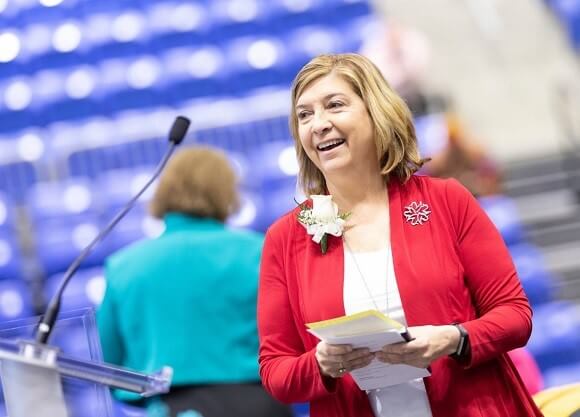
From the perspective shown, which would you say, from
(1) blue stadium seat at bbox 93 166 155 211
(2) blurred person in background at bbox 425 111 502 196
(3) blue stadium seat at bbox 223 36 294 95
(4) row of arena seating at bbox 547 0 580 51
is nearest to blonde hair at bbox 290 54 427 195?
(2) blurred person in background at bbox 425 111 502 196

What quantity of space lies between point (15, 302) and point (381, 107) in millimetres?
4107

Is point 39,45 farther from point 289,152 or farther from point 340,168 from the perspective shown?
Answer: point 340,168

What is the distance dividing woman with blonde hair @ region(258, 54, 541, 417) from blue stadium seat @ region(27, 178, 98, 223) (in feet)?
13.2

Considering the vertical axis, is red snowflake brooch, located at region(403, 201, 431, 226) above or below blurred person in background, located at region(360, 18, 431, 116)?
below

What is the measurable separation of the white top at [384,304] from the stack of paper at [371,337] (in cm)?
5

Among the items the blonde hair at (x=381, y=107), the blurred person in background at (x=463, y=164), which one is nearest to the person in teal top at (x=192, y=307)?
the blonde hair at (x=381, y=107)

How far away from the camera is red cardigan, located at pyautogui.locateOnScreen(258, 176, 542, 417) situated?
1.93 m

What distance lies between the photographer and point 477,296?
6.48ft

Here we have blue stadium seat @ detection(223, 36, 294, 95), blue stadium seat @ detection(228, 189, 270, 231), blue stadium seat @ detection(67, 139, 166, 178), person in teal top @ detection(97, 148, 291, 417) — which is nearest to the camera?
person in teal top @ detection(97, 148, 291, 417)

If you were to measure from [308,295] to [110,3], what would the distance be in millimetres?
6446

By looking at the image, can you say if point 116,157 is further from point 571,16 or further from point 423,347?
point 423,347

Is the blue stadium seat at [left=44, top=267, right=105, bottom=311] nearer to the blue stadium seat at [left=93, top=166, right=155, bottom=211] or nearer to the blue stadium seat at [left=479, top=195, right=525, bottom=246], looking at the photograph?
the blue stadium seat at [left=93, top=166, right=155, bottom=211]

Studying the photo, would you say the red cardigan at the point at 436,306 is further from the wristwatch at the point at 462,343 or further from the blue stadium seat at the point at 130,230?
the blue stadium seat at the point at 130,230

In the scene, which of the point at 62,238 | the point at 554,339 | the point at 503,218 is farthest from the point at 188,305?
the point at 503,218
